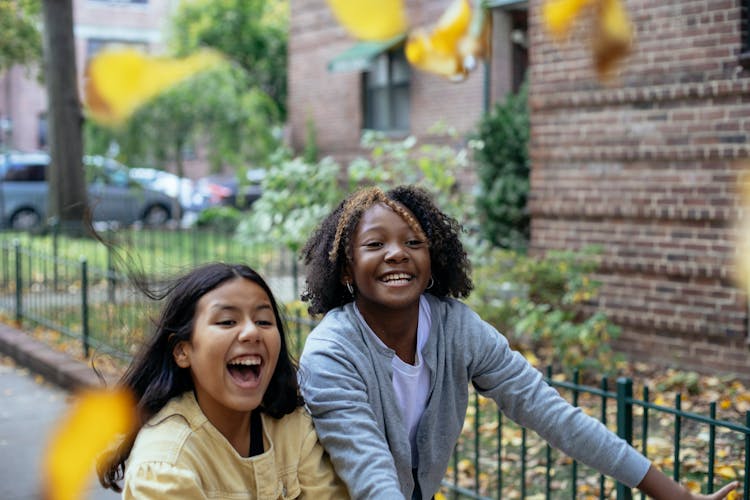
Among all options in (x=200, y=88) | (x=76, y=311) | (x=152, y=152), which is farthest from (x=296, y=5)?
(x=76, y=311)

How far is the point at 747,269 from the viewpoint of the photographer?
21.5 ft

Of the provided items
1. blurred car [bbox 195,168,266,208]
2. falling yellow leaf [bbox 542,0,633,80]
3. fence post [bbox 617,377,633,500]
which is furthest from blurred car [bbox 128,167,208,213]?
fence post [bbox 617,377,633,500]

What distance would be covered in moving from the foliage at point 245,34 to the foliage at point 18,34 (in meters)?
6.57

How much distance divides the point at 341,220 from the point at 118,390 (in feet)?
2.37

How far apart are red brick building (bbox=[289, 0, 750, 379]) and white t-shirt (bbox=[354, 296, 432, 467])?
475cm

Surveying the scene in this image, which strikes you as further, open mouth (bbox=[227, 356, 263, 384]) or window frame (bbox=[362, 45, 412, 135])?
window frame (bbox=[362, 45, 412, 135])

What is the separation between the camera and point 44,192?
67.3ft

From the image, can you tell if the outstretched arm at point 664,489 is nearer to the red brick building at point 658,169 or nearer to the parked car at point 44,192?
the red brick building at point 658,169

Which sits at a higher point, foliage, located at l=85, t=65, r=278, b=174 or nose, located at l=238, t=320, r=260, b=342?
foliage, located at l=85, t=65, r=278, b=174

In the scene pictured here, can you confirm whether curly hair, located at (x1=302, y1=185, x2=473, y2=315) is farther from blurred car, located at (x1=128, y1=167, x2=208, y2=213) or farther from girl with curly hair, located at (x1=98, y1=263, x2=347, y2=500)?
blurred car, located at (x1=128, y1=167, x2=208, y2=213)

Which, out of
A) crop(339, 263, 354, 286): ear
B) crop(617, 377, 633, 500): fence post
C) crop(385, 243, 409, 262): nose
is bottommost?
crop(617, 377, 633, 500): fence post

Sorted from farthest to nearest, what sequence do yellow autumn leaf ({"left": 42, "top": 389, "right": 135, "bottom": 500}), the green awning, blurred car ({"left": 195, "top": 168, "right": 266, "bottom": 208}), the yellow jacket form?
blurred car ({"left": 195, "top": 168, "right": 266, "bottom": 208}) → the green awning → yellow autumn leaf ({"left": 42, "top": 389, "right": 135, "bottom": 500}) → the yellow jacket

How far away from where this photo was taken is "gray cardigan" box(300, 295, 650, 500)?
228cm

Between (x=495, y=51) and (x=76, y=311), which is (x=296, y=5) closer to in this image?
(x=495, y=51)
